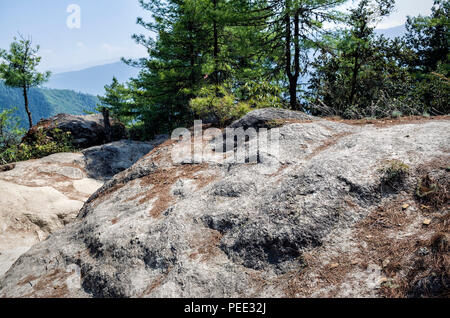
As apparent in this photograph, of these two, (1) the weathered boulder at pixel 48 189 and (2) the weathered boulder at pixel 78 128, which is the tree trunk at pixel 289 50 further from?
(2) the weathered boulder at pixel 78 128

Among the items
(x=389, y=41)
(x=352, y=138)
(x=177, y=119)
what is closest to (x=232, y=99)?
(x=352, y=138)

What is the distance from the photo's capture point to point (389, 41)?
12.2m

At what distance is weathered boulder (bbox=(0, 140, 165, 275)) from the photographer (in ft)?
19.9

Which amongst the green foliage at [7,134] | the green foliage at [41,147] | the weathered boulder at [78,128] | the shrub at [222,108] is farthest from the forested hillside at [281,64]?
the green foliage at [7,134]

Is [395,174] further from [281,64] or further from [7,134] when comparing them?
[7,134]

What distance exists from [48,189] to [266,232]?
7691 mm

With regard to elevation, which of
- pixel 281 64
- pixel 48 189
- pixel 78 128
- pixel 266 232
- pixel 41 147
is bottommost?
pixel 48 189

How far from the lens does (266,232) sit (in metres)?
2.95

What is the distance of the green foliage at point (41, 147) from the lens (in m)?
12.7

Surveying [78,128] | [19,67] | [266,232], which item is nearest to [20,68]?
[19,67]

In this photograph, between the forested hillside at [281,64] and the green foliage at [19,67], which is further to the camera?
the green foliage at [19,67]

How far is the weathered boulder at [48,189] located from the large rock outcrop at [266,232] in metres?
2.15

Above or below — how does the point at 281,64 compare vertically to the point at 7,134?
above
